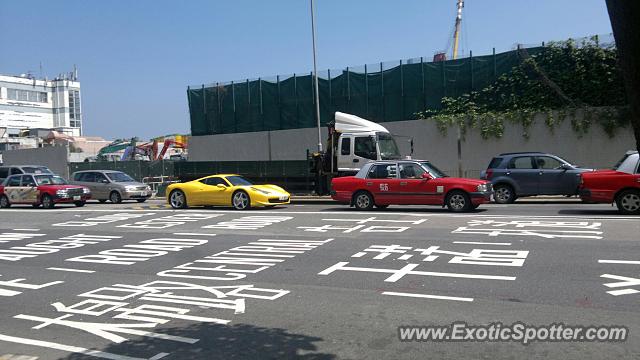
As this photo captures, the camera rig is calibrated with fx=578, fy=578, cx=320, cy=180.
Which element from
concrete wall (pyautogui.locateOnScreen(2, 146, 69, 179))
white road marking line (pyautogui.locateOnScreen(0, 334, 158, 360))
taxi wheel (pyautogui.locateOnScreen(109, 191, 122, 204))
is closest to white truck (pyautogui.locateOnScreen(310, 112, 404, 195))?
taxi wheel (pyautogui.locateOnScreen(109, 191, 122, 204))

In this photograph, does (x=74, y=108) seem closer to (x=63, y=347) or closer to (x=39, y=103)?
(x=39, y=103)

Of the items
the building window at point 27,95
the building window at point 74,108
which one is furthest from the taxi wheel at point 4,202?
the building window at point 74,108

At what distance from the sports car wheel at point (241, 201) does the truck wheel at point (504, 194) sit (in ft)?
26.6

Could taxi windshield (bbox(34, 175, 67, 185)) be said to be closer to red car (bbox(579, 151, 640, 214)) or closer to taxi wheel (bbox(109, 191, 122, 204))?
taxi wheel (bbox(109, 191, 122, 204))

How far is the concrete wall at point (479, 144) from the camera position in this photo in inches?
947

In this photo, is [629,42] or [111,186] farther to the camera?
[111,186]

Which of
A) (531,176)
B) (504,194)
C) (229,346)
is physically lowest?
(229,346)

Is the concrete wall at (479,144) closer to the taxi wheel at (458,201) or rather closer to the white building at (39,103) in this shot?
the taxi wheel at (458,201)

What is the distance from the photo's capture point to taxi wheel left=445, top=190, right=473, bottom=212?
1611 cm

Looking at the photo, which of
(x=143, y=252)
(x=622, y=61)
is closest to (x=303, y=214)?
(x=143, y=252)

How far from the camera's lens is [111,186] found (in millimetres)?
25828

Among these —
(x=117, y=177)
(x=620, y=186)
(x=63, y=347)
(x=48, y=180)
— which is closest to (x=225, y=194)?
(x=117, y=177)

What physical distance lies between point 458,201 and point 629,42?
13.3 meters

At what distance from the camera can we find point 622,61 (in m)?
3.23
